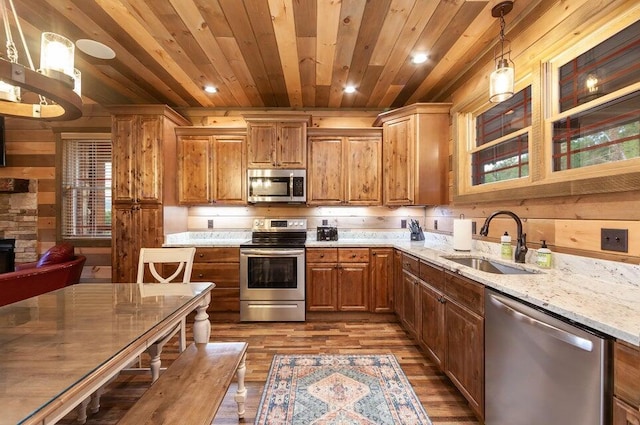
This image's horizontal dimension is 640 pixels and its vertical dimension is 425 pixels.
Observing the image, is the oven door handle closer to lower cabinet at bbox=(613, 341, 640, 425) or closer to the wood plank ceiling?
the wood plank ceiling

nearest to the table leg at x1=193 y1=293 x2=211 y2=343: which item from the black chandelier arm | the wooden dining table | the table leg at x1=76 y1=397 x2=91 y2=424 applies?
the wooden dining table

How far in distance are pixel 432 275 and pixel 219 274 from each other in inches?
94.2

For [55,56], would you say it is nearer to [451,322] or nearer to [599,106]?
[451,322]

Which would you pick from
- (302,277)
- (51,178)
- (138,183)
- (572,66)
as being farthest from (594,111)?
(51,178)

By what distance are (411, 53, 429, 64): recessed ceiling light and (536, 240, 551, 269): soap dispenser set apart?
6.33ft

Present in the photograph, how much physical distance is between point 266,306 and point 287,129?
87.9 inches

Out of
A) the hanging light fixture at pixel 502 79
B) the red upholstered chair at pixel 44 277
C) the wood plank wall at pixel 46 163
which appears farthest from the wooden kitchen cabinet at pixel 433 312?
the wood plank wall at pixel 46 163

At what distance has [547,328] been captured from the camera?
3.83ft

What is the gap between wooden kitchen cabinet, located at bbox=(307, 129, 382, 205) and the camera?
12.0 ft

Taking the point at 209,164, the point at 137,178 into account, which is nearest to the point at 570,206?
the point at 209,164

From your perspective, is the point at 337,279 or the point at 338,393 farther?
the point at 337,279

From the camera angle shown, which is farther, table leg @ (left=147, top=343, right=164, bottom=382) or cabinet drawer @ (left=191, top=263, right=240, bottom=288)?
cabinet drawer @ (left=191, top=263, right=240, bottom=288)

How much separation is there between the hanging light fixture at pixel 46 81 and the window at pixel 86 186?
2911 mm

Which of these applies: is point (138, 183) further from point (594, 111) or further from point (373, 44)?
point (594, 111)
